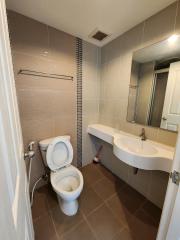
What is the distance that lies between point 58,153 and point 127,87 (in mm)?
1355

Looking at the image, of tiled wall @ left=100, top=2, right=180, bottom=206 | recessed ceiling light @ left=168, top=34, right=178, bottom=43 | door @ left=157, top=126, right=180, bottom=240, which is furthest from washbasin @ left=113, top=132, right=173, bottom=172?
recessed ceiling light @ left=168, top=34, right=178, bottom=43

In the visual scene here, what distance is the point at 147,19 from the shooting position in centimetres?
136

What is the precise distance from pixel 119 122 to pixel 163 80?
2.66ft

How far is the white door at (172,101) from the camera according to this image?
1.23 m

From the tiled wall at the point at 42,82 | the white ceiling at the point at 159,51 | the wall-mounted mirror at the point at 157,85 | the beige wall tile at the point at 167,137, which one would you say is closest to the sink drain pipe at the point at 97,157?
the tiled wall at the point at 42,82

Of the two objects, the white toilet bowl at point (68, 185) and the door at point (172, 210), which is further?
the white toilet bowl at point (68, 185)

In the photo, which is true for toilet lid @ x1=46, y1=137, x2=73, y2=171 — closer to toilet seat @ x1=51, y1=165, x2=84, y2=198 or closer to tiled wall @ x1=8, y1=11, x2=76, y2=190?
toilet seat @ x1=51, y1=165, x2=84, y2=198

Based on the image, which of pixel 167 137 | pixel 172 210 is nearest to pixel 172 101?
pixel 167 137

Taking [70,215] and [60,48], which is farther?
[60,48]

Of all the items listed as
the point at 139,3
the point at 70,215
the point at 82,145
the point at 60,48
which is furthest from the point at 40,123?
the point at 139,3

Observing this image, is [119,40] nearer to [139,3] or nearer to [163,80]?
[139,3]

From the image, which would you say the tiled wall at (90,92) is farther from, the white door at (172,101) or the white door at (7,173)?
the white door at (7,173)

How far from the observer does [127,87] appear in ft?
5.55

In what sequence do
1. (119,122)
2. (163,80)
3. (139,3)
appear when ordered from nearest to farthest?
(139,3)
(163,80)
(119,122)
